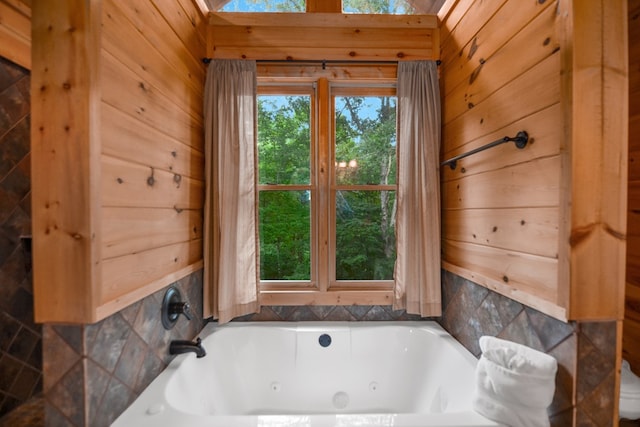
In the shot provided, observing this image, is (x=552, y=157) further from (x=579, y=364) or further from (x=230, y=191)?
(x=230, y=191)

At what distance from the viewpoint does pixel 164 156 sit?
1269mm

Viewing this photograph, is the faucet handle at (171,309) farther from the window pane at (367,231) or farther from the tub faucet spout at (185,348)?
the window pane at (367,231)

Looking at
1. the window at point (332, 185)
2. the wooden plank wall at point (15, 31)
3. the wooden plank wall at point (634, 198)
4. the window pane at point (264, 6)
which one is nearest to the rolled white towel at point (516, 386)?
the wooden plank wall at point (634, 198)

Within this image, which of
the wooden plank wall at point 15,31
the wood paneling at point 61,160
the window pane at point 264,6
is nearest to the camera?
the wood paneling at point 61,160

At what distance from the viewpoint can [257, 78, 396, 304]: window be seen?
→ 186cm

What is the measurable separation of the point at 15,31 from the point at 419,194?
2.20 meters

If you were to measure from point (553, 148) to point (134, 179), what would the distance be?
1.49m

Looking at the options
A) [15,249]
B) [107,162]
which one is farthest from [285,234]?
[15,249]

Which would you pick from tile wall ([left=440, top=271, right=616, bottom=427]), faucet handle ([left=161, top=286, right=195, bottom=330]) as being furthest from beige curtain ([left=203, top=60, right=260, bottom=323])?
tile wall ([left=440, top=271, right=616, bottom=427])

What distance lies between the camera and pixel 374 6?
5.99ft

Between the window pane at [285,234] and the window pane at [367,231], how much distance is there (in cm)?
Answer: 23

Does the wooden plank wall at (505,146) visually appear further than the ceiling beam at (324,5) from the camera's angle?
No

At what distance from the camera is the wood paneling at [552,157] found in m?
0.83

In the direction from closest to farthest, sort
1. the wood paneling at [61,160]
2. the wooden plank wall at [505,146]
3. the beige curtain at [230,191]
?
1. the wood paneling at [61,160]
2. the wooden plank wall at [505,146]
3. the beige curtain at [230,191]
